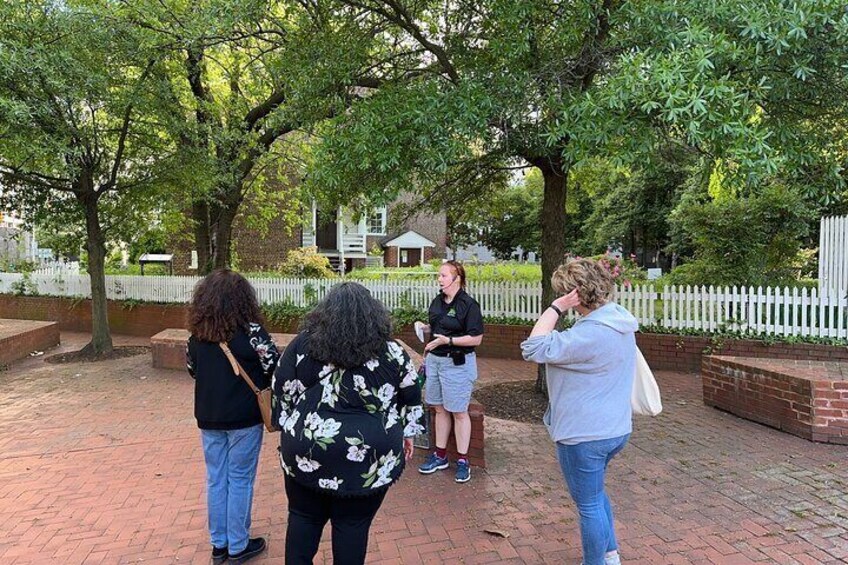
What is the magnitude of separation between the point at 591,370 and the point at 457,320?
1.51 m

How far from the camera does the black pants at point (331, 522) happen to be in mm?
2340

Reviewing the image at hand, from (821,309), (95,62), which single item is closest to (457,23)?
(95,62)

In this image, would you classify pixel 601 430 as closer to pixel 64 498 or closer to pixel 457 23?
pixel 64 498

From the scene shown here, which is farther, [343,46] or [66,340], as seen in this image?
[66,340]

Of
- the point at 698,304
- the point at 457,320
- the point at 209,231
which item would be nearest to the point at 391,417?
the point at 457,320

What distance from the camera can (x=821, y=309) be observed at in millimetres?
7914

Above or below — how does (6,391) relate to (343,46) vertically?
below

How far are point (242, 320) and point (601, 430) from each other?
1.98 metres

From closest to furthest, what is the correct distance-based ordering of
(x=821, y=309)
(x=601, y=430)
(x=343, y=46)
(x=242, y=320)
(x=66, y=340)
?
(x=601, y=430), (x=242, y=320), (x=343, y=46), (x=821, y=309), (x=66, y=340)

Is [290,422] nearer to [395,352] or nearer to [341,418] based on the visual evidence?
[341,418]

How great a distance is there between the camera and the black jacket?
3.03 m

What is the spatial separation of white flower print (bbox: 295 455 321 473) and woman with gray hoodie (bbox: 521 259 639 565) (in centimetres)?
112

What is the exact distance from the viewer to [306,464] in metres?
2.27

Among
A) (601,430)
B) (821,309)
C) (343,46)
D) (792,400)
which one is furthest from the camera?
(821,309)
